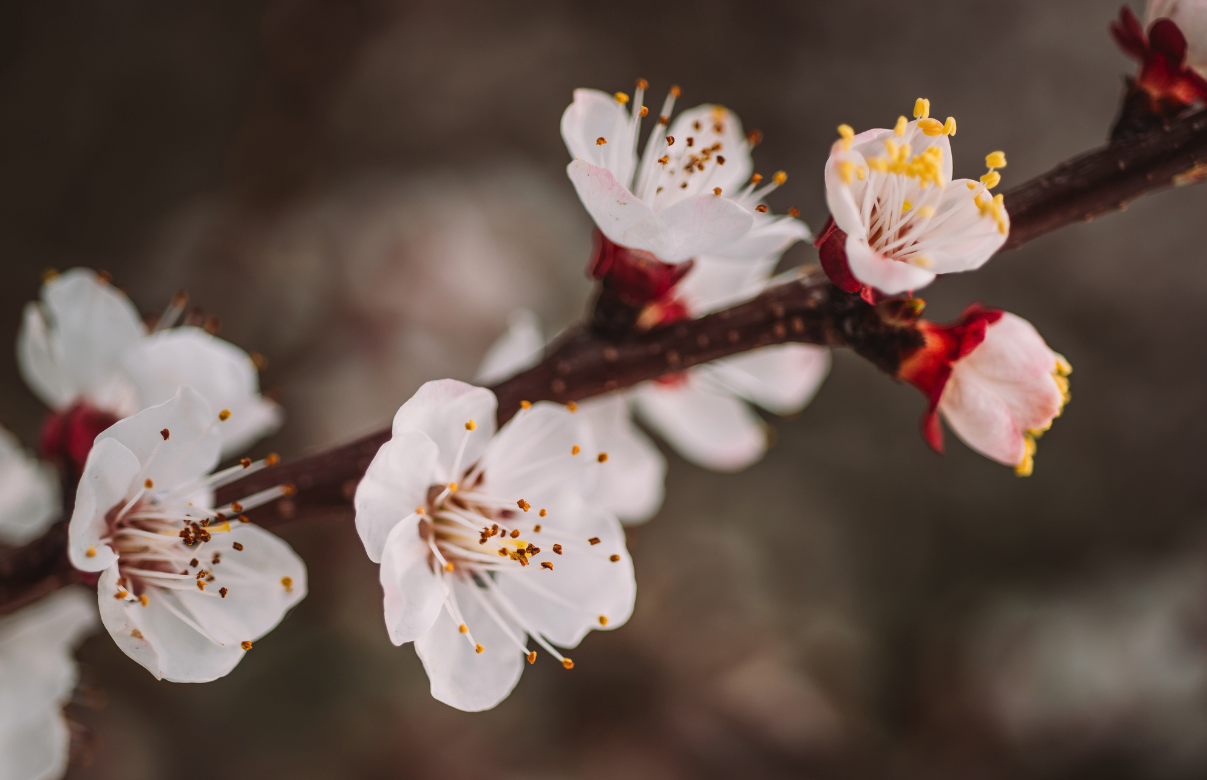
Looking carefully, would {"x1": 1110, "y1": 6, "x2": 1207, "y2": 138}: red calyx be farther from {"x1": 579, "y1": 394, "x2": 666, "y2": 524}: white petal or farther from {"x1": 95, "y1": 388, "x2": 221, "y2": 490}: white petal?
{"x1": 95, "y1": 388, "x2": 221, "y2": 490}: white petal

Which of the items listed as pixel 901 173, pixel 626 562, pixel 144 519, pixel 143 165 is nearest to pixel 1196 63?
pixel 901 173

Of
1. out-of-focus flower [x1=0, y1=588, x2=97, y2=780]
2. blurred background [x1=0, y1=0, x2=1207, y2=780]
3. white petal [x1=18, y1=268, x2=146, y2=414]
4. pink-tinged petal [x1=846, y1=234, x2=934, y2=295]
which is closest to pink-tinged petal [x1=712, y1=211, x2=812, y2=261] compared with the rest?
Result: pink-tinged petal [x1=846, y1=234, x2=934, y2=295]

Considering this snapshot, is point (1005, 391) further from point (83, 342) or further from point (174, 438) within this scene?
point (83, 342)

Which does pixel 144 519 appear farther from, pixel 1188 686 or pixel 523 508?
pixel 1188 686

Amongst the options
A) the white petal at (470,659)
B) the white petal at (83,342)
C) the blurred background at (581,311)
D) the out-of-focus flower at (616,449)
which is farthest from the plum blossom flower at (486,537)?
the blurred background at (581,311)

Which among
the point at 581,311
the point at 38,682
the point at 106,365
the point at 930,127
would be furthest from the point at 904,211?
the point at 581,311
